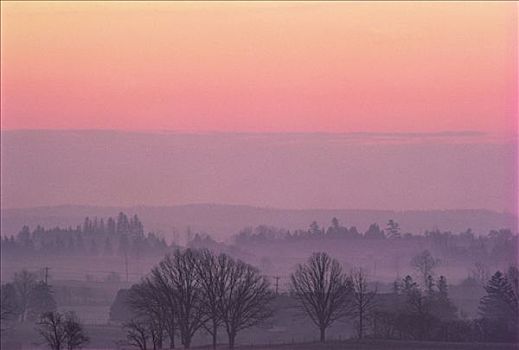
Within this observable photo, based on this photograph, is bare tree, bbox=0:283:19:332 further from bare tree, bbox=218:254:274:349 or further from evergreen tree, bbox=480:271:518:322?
evergreen tree, bbox=480:271:518:322

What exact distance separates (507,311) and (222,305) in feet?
57.6

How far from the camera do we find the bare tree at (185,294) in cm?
8288

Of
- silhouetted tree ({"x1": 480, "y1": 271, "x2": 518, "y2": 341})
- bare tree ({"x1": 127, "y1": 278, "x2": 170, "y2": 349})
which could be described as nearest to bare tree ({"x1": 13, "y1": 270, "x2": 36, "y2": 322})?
bare tree ({"x1": 127, "y1": 278, "x2": 170, "y2": 349})

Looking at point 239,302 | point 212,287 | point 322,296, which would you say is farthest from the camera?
point 322,296

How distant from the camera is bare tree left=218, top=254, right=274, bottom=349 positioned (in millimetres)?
84938

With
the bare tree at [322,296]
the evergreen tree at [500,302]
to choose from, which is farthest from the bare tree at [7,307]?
the evergreen tree at [500,302]

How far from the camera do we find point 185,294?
283 ft

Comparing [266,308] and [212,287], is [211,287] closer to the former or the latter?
[212,287]

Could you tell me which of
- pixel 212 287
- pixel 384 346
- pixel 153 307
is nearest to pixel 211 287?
pixel 212 287

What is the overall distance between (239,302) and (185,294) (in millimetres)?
3051

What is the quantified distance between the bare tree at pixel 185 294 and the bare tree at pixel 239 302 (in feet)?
4.93

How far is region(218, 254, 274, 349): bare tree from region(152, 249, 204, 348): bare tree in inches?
59.1

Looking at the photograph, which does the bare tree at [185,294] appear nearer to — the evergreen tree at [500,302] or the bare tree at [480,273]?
the evergreen tree at [500,302]

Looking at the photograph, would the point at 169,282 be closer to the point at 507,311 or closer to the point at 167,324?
the point at 167,324
